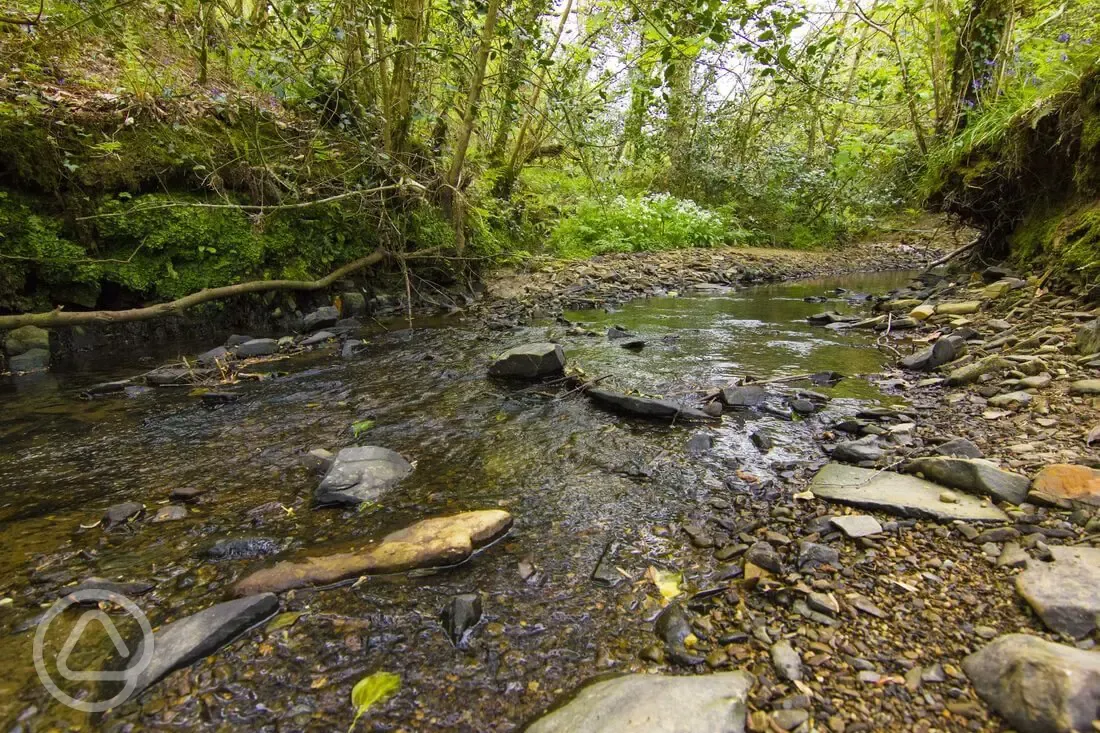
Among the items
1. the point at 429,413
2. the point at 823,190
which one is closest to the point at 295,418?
the point at 429,413

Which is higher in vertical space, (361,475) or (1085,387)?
(1085,387)

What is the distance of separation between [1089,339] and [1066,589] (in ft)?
9.29

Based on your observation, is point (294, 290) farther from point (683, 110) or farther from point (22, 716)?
point (683, 110)

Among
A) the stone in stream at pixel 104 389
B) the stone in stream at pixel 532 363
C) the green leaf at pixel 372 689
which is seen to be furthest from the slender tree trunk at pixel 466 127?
the green leaf at pixel 372 689

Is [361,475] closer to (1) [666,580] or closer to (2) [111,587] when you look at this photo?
(2) [111,587]

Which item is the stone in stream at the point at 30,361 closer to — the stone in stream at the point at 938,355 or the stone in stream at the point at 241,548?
the stone in stream at the point at 241,548

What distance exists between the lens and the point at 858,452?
2.63 meters

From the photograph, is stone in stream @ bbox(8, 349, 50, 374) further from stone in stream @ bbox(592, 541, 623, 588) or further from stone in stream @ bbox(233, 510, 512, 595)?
stone in stream @ bbox(592, 541, 623, 588)

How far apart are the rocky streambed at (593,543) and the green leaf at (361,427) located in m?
0.02

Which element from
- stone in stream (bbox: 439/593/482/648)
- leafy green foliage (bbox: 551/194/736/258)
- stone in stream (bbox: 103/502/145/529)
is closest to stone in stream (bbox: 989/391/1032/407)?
stone in stream (bbox: 439/593/482/648)

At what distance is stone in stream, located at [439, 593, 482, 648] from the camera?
166 centimetres

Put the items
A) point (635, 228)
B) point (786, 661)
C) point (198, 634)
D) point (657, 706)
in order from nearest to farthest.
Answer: point (657, 706), point (786, 661), point (198, 634), point (635, 228)

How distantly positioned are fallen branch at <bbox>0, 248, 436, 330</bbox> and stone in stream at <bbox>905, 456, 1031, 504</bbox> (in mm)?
5765

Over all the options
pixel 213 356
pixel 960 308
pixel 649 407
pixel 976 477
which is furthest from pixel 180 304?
pixel 960 308
